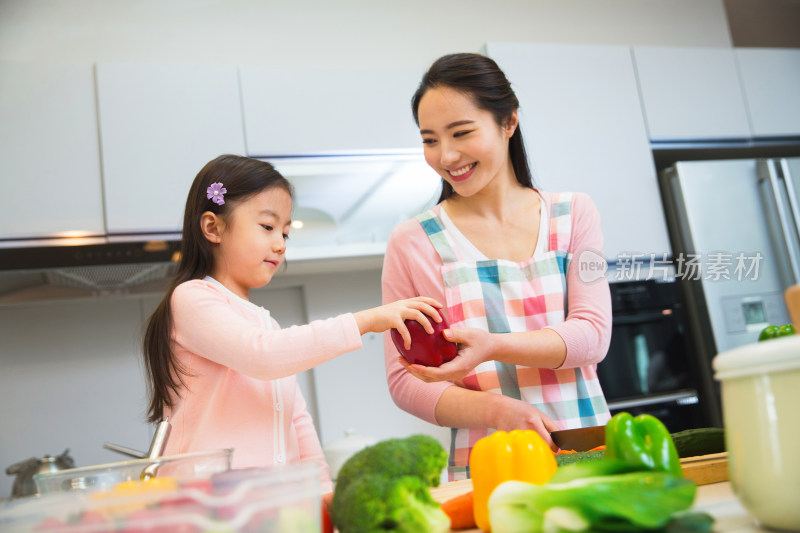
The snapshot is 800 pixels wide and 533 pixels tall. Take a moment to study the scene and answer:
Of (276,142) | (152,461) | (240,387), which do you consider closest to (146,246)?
(276,142)

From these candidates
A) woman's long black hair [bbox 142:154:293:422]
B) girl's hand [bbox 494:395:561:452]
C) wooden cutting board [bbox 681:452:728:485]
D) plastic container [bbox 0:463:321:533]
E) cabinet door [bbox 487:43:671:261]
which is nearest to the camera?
plastic container [bbox 0:463:321:533]

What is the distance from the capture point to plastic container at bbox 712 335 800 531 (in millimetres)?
463

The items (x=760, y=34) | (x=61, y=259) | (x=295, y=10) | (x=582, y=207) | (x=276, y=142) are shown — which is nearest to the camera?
(x=582, y=207)

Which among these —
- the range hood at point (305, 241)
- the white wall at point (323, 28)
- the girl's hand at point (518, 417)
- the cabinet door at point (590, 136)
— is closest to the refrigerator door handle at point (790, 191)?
the cabinet door at point (590, 136)

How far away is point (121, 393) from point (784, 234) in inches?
95.0

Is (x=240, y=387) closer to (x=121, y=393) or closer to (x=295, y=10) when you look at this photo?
(x=121, y=393)

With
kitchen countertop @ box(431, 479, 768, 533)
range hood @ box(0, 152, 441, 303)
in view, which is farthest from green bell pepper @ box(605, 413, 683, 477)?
range hood @ box(0, 152, 441, 303)

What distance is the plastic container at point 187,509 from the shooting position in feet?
1.37

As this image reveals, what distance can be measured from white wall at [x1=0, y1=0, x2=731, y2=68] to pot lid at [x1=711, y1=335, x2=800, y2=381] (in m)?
2.49

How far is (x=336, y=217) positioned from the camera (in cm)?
249

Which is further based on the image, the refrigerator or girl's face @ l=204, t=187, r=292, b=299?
the refrigerator

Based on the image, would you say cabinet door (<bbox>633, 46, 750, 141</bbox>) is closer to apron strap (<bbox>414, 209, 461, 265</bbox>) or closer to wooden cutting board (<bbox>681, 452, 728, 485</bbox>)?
apron strap (<bbox>414, 209, 461, 265</bbox>)

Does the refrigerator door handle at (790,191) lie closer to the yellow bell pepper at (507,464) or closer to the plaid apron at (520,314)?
the plaid apron at (520,314)

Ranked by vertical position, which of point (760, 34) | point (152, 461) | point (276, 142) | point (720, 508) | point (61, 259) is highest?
point (760, 34)
